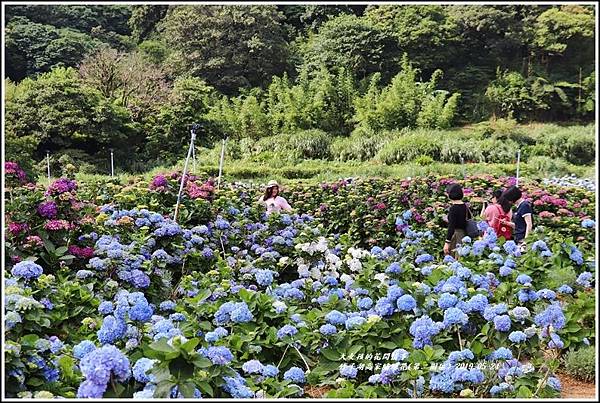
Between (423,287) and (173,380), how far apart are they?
4.10 feet

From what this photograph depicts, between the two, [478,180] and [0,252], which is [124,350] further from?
[478,180]

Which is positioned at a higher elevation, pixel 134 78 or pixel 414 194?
pixel 134 78

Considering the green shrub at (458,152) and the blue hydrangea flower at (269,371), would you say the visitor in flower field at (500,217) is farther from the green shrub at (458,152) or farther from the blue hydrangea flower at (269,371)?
the green shrub at (458,152)

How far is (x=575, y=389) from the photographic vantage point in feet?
7.50

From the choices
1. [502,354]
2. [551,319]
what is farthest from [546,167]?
[502,354]

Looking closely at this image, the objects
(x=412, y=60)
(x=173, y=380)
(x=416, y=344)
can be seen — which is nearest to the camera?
(x=173, y=380)

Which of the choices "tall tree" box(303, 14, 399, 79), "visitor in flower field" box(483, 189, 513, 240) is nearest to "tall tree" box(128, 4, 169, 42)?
"tall tree" box(303, 14, 399, 79)

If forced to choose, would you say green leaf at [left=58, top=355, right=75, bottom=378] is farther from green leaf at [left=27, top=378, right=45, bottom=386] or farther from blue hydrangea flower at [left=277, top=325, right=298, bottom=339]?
blue hydrangea flower at [left=277, top=325, right=298, bottom=339]

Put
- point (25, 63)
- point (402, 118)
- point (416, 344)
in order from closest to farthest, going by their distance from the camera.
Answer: point (416, 344) → point (402, 118) → point (25, 63)

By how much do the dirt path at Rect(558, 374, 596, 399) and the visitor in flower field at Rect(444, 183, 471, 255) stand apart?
1.45m

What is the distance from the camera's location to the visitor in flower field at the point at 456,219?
12.3 feet

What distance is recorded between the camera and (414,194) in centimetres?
567

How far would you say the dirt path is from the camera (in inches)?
86.4

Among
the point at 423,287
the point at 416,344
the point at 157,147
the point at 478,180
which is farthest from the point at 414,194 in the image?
the point at 157,147
